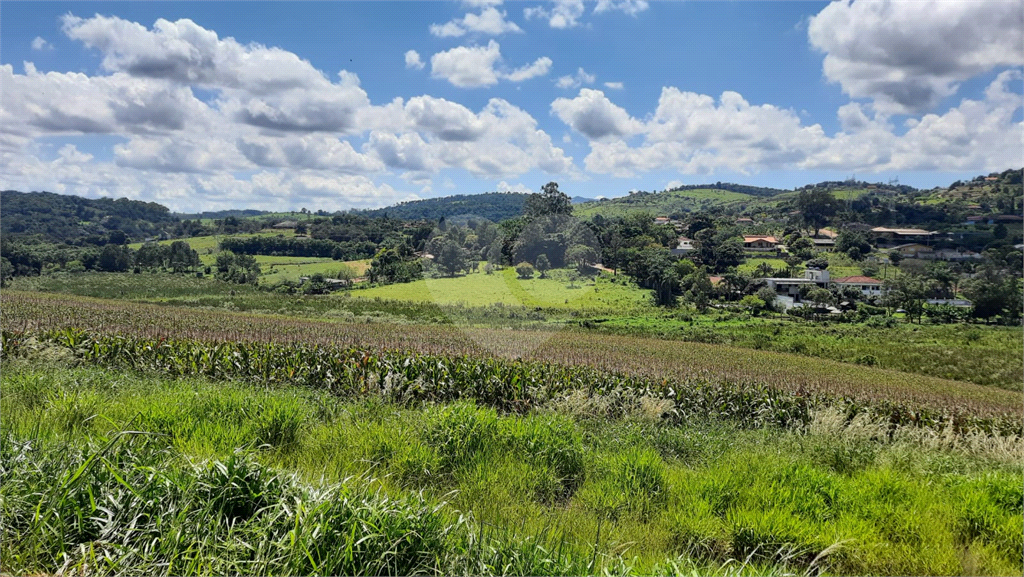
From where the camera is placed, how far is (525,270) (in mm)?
14250

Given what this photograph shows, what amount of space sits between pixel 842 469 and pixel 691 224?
4352 inches

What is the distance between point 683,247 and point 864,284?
30259 mm

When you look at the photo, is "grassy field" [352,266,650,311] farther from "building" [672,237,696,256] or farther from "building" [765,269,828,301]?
"building" [672,237,696,256]

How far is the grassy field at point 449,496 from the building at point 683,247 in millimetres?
85509

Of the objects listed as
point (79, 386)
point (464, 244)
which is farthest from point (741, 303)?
point (79, 386)

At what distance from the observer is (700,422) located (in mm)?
9820

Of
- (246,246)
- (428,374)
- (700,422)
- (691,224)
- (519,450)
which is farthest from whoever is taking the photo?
(691,224)

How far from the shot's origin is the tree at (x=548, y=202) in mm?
21438

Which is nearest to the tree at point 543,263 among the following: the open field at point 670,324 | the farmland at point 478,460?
the farmland at point 478,460

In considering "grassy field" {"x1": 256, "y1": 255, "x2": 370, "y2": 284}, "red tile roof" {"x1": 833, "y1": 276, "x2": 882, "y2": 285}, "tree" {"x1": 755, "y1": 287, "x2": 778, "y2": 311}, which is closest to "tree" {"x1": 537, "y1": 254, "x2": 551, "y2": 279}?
"tree" {"x1": 755, "y1": 287, "x2": 778, "y2": 311}

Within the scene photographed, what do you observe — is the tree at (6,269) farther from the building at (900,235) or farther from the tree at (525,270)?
the building at (900,235)

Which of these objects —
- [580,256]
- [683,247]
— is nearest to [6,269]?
[580,256]

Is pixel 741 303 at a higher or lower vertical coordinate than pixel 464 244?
lower

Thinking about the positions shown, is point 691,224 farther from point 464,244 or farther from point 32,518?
point 32,518
